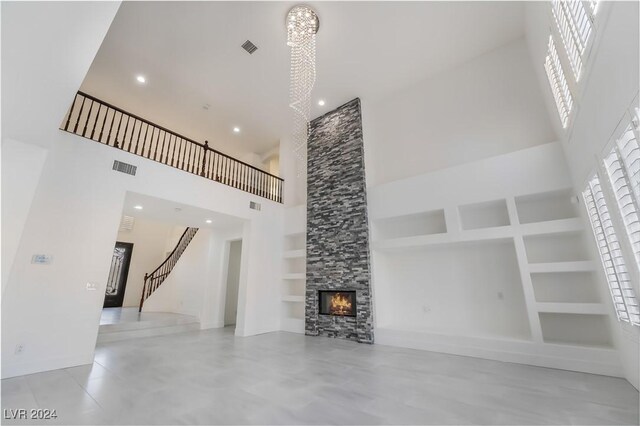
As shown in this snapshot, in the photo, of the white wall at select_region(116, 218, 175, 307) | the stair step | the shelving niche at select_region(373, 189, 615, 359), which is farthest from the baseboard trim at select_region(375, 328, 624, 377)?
the white wall at select_region(116, 218, 175, 307)

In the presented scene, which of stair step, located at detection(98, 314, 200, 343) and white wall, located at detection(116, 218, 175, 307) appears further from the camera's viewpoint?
white wall, located at detection(116, 218, 175, 307)

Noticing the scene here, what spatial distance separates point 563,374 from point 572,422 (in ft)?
5.16

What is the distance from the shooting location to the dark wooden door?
30.6ft

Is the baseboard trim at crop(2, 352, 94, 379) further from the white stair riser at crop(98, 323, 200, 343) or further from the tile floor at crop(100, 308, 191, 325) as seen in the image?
the tile floor at crop(100, 308, 191, 325)

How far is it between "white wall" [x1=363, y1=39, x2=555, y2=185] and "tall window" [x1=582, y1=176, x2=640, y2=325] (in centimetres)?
223

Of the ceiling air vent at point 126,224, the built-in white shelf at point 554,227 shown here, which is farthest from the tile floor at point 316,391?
the ceiling air vent at point 126,224

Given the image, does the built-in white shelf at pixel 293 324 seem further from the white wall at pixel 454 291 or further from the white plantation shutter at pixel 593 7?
the white plantation shutter at pixel 593 7

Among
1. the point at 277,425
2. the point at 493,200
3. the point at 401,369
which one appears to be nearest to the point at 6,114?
the point at 277,425

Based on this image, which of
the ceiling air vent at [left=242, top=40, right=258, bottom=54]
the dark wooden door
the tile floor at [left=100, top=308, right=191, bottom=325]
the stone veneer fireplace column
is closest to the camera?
the ceiling air vent at [left=242, top=40, right=258, bottom=54]

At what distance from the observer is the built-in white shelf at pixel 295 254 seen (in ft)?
22.7

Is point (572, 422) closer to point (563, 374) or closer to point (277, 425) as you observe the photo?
point (563, 374)

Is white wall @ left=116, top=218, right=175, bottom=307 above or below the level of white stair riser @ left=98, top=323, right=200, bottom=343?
above

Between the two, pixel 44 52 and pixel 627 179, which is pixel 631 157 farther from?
pixel 44 52

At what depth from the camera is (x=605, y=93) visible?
2119 millimetres
